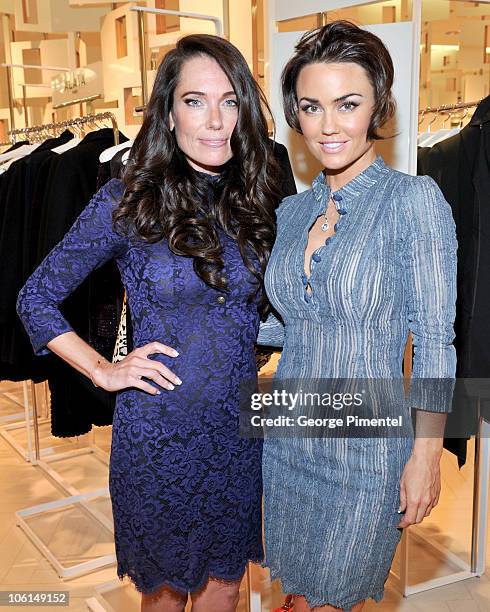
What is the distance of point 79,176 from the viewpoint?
8.43 ft

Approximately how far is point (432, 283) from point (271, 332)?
53cm

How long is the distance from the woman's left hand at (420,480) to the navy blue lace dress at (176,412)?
0.43 metres

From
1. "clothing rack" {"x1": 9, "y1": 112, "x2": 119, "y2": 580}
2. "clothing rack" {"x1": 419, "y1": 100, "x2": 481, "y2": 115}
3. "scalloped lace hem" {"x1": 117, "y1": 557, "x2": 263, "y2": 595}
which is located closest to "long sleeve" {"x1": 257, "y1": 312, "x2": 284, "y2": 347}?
"scalloped lace hem" {"x1": 117, "y1": 557, "x2": 263, "y2": 595}

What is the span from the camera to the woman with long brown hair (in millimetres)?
1636

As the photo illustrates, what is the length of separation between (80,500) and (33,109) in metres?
5.05

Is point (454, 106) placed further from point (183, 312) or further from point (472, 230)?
point (183, 312)

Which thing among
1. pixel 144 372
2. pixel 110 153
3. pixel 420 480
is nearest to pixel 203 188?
pixel 144 372

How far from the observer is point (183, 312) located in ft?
5.39

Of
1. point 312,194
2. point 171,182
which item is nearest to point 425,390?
point 312,194

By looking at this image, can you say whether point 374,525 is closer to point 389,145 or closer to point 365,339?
point 365,339

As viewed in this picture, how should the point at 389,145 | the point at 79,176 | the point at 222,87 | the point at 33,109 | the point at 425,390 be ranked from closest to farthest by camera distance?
the point at 425,390 < the point at 222,87 < the point at 389,145 < the point at 79,176 < the point at 33,109
